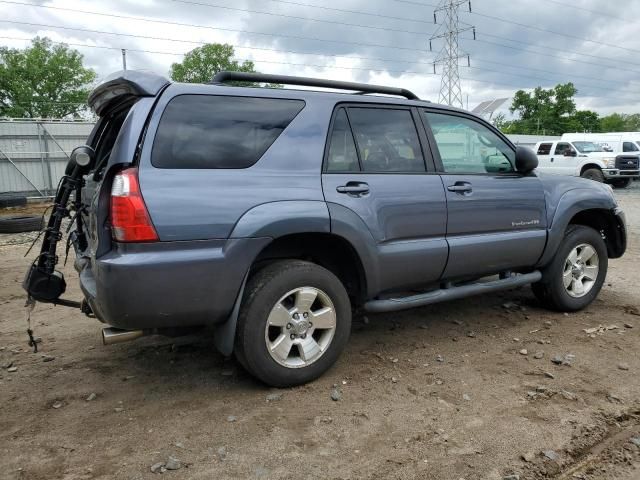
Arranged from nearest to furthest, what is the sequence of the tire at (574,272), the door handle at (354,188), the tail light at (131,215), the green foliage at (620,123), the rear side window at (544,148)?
the tail light at (131,215) → the door handle at (354,188) → the tire at (574,272) → the rear side window at (544,148) → the green foliage at (620,123)

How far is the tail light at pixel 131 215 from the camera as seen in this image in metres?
2.73

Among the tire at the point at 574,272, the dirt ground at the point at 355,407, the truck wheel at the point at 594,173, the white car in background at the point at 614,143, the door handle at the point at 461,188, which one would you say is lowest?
the dirt ground at the point at 355,407

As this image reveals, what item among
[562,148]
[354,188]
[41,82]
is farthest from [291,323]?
Answer: [41,82]

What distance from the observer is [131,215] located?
273 centimetres

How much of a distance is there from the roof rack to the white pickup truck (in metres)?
18.4

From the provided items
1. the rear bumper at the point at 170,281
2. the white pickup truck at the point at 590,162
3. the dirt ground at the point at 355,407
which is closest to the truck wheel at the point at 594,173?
the white pickup truck at the point at 590,162

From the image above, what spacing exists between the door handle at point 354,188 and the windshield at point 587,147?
824 inches

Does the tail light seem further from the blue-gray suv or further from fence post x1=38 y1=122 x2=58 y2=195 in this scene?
fence post x1=38 y1=122 x2=58 y2=195

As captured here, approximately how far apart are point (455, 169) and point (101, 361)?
9.83ft

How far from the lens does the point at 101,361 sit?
151 inches

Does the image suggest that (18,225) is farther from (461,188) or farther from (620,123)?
(620,123)

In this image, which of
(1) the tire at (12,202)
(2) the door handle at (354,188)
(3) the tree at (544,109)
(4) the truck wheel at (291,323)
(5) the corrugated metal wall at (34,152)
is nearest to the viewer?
(4) the truck wheel at (291,323)

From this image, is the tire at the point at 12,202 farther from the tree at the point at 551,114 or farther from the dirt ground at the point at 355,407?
the tree at the point at 551,114

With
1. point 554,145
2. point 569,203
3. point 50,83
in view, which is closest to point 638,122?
point 554,145
